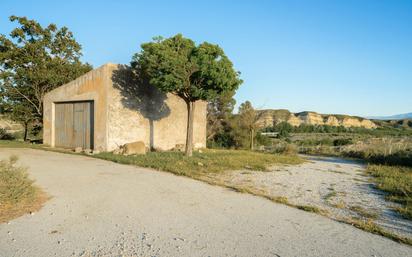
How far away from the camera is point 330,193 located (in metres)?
7.88

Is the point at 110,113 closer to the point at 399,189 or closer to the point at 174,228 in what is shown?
the point at 174,228

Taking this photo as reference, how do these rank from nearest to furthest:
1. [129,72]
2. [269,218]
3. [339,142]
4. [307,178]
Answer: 1. [269,218]
2. [307,178]
3. [129,72]
4. [339,142]

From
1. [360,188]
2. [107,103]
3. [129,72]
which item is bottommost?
[360,188]

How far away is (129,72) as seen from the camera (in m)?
17.3

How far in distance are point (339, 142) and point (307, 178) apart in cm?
2806

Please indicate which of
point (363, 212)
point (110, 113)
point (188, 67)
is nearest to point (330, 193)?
point (363, 212)

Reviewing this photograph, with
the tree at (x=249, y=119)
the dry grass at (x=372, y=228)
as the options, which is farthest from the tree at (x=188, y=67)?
the tree at (x=249, y=119)

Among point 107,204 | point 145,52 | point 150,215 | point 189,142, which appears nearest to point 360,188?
point 150,215

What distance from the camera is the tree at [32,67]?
21.1 meters

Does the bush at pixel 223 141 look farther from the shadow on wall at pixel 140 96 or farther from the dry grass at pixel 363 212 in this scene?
the dry grass at pixel 363 212

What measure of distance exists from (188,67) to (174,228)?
32.9ft

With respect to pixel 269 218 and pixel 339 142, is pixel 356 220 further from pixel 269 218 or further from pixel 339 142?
pixel 339 142

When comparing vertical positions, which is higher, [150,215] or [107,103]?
[107,103]

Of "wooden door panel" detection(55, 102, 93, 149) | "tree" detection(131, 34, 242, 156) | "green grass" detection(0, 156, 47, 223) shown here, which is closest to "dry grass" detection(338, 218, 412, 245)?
"green grass" detection(0, 156, 47, 223)
